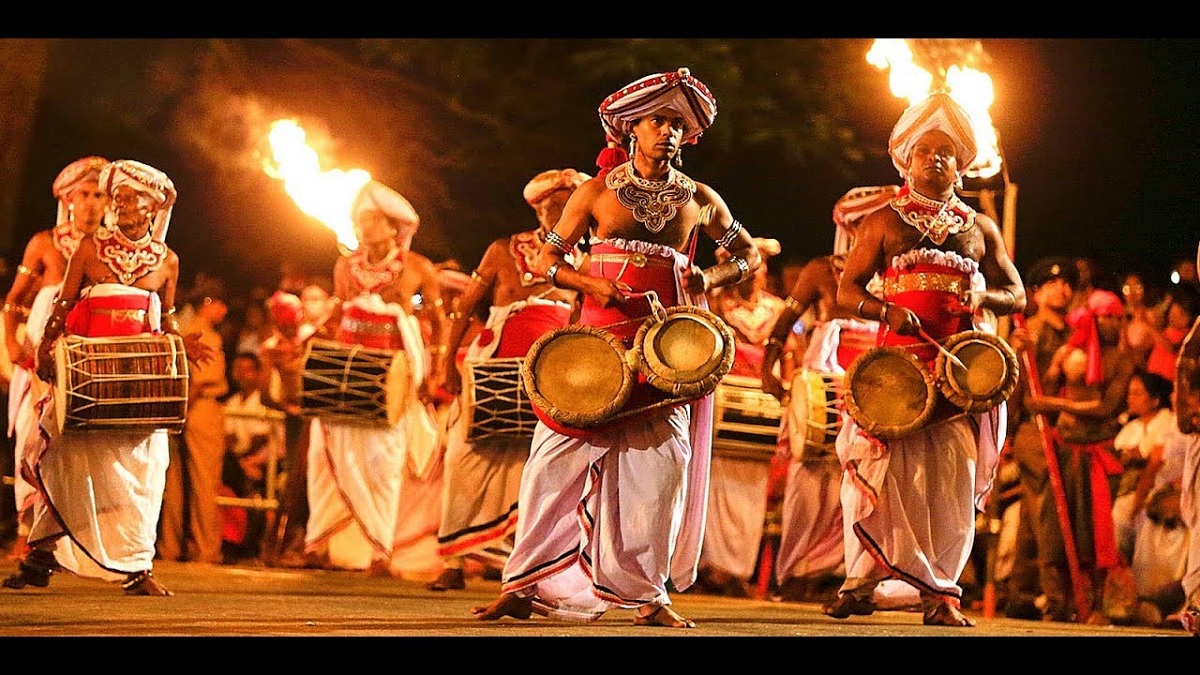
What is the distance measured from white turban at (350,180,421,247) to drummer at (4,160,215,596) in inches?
68.6

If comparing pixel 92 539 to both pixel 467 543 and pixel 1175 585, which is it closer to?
pixel 467 543

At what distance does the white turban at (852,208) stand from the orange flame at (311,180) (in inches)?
100

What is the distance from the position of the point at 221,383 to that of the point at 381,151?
1.80 meters

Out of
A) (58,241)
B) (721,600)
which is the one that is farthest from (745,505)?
(58,241)

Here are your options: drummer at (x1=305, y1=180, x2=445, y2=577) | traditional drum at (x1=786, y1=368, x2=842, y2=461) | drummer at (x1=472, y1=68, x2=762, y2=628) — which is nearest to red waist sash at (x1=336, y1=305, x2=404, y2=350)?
drummer at (x1=305, y1=180, x2=445, y2=577)

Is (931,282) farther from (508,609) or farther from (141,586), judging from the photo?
(141,586)

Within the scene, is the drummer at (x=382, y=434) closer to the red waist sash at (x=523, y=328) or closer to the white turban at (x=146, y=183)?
the red waist sash at (x=523, y=328)

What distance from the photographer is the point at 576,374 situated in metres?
7.10

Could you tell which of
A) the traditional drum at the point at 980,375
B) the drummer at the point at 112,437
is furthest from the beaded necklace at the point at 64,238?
the traditional drum at the point at 980,375

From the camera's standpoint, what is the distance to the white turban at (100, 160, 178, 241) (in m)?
8.05

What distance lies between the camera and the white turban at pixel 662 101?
7273 mm

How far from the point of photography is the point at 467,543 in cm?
927

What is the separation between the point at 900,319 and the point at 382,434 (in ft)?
11.3

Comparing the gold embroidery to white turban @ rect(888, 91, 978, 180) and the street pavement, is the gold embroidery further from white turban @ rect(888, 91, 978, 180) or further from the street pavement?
the street pavement
